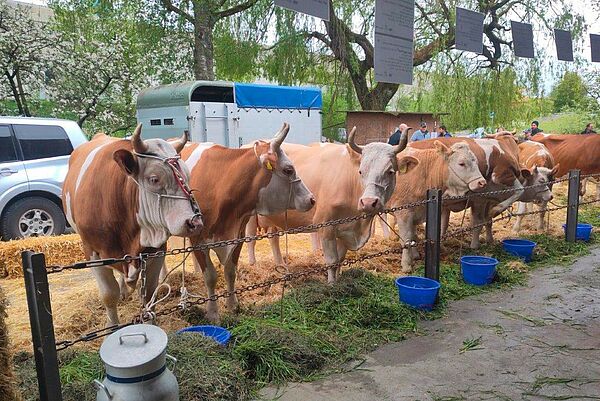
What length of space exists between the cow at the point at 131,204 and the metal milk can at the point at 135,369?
1.10m

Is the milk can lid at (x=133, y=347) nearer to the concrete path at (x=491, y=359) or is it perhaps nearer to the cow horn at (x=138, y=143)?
the concrete path at (x=491, y=359)

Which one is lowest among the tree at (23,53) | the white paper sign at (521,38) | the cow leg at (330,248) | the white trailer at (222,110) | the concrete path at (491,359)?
the concrete path at (491,359)

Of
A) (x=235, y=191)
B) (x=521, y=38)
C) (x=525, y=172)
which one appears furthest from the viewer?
(x=521, y=38)

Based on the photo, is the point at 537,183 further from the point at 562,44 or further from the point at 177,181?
the point at 177,181

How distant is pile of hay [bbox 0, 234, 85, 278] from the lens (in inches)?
244

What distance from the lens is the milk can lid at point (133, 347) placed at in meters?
2.26

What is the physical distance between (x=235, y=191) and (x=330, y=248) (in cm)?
137

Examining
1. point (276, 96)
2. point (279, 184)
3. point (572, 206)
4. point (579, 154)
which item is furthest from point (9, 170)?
point (579, 154)

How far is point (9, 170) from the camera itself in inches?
292

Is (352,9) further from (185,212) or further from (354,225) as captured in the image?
(185,212)

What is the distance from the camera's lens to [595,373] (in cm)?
350

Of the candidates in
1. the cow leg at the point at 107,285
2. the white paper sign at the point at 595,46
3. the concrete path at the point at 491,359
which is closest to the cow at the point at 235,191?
the cow leg at the point at 107,285

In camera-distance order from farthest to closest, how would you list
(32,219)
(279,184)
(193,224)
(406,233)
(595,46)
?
(595,46) < (32,219) < (406,233) < (279,184) < (193,224)

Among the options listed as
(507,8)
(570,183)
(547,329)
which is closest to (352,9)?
(507,8)
